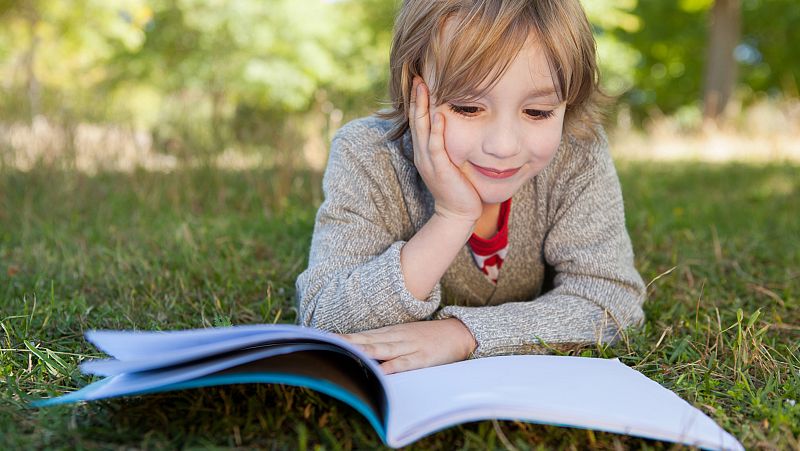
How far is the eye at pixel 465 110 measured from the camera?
188 centimetres

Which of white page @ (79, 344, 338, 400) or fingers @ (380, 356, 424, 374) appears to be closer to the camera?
white page @ (79, 344, 338, 400)

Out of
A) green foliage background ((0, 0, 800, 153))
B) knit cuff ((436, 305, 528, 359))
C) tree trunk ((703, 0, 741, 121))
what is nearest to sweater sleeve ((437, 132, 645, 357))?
knit cuff ((436, 305, 528, 359))

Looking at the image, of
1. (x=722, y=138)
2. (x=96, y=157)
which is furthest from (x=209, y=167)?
(x=722, y=138)

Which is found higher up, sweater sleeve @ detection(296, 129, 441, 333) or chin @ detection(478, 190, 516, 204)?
chin @ detection(478, 190, 516, 204)

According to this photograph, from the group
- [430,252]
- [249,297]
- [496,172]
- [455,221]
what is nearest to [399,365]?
[430,252]

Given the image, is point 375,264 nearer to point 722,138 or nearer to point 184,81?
point 722,138

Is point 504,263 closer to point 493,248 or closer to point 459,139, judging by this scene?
point 493,248

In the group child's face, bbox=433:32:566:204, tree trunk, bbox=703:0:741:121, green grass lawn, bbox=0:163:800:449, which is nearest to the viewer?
green grass lawn, bbox=0:163:800:449

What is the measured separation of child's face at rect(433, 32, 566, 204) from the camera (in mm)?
1826

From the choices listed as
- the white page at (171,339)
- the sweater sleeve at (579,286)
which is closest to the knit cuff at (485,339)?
the sweater sleeve at (579,286)

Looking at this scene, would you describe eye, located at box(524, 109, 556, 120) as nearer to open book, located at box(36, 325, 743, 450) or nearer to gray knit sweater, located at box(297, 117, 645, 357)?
gray knit sweater, located at box(297, 117, 645, 357)

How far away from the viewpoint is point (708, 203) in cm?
447

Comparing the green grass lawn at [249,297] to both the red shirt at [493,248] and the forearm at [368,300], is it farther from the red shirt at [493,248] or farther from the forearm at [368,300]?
the red shirt at [493,248]

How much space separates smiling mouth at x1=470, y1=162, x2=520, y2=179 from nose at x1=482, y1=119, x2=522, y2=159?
8 cm
